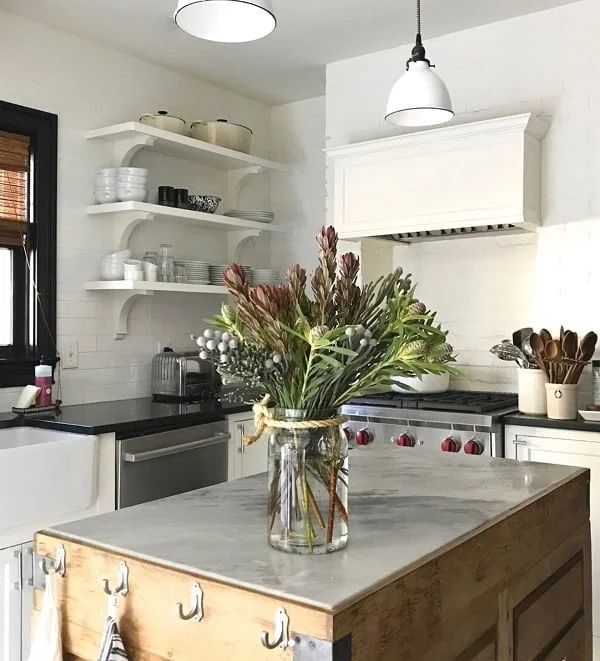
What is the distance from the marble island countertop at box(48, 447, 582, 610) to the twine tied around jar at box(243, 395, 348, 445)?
0.71 feet

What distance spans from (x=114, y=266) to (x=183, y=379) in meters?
0.66

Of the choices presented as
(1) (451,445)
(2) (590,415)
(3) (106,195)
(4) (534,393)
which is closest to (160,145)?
(3) (106,195)

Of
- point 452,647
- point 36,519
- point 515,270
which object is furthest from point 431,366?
point 515,270

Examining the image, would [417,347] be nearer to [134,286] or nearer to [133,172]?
[134,286]

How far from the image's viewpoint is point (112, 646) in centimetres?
124

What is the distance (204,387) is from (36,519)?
134cm

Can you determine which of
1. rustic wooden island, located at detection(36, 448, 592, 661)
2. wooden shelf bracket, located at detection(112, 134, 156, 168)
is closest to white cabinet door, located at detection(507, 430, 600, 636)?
rustic wooden island, located at detection(36, 448, 592, 661)

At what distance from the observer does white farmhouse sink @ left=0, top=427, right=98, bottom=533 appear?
2652 millimetres

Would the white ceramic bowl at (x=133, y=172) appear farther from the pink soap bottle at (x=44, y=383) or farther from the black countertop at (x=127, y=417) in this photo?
the black countertop at (x=127, y=417)

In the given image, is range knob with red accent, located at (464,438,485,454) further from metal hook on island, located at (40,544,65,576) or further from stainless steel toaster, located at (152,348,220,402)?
metal hook on island, located at (40,544,65,576)

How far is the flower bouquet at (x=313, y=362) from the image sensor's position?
1309mm

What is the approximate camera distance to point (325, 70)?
14.0ft

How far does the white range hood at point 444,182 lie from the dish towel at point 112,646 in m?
2.62

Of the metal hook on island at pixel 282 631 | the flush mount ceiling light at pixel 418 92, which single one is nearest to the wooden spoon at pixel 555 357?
the flush mount ceiling light at pixel 418 92
